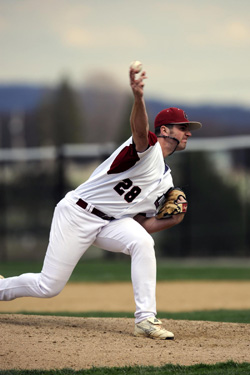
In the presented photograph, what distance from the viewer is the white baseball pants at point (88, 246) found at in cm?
484

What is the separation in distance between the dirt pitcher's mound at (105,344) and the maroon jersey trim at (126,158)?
1.13 m

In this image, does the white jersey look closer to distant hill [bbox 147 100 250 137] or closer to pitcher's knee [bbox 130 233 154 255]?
pitcher's knee [bbox 130 233 154 255]

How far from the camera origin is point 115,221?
503 cm

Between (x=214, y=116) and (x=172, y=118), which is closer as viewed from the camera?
(x=172, y=118)

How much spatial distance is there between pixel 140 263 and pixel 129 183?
537 millimetres

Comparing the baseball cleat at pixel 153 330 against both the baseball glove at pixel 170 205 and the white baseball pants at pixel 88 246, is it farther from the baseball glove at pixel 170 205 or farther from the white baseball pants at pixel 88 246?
the baseball glove at pixel 170 205

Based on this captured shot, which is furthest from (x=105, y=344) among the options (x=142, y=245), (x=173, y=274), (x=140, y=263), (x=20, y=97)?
(x=20, y=97)

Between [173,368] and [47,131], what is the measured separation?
61.8 metres

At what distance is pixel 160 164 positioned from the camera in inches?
194

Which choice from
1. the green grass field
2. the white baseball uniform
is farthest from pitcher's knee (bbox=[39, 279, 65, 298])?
the green grass field

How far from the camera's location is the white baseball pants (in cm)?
484

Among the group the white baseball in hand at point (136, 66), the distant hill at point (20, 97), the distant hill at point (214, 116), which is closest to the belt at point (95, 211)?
the white baseball in hand at point (136, 66)

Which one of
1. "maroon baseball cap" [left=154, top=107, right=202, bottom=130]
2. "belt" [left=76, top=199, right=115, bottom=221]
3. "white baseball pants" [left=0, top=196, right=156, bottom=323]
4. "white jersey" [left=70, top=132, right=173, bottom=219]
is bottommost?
"white baseball pants" [left=0, top=196, right=156, bottom=323]

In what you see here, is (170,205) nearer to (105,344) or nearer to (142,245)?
(142,245)
